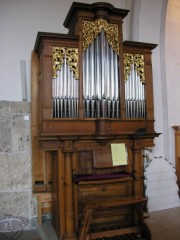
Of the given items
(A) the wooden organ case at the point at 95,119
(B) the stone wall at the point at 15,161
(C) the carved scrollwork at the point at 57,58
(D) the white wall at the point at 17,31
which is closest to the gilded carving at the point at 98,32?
(A) the wooden organ case at the point at 95,119

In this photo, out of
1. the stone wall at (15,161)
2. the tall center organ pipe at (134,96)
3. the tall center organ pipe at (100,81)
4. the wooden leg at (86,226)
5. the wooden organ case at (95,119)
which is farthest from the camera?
the stone wall at (15,161)

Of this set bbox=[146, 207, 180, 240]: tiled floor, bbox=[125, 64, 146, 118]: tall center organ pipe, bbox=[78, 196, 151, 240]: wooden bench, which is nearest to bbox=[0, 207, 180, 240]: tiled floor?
bbox=[146, 207, 180, 240]: tiled floor

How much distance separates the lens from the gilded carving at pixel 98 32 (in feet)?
9.74

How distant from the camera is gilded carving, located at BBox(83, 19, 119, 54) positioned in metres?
2.97

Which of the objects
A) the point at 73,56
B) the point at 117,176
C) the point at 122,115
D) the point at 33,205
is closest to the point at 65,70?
the point at 73,56

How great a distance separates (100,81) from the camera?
9.71ft

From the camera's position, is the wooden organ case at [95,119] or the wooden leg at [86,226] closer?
the wooden leg at [86,226]

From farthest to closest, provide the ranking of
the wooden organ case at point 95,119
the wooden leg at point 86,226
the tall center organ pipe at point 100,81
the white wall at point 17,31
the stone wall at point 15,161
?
1. the white wall at point 17,31
2. the stone wall at point 15,161
3. the tall center organ pipe at point 100,81
4. the wooden organ case at point 95,119
5. the wooden leg at point 86,226

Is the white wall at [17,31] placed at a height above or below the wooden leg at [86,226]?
above

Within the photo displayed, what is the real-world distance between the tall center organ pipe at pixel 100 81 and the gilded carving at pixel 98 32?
0.04 metres

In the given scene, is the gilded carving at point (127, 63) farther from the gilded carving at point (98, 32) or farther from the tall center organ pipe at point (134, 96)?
the gilded carving at point (98, 32)

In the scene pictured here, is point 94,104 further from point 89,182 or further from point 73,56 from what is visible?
point 89,182

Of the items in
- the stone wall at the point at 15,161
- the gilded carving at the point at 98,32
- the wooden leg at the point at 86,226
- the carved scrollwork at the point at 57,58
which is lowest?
the wooden leg at the point at 86,226

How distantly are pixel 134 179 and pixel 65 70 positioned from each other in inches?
58.4
